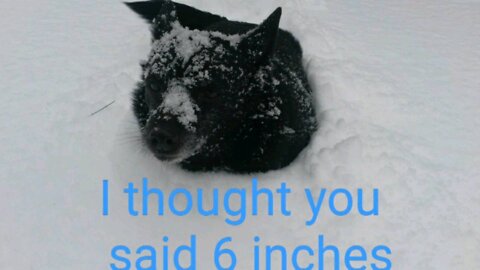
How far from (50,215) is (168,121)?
94 cm

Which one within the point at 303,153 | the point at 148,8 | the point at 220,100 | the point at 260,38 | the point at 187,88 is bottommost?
the point at 303,153

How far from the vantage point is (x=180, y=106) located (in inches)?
101

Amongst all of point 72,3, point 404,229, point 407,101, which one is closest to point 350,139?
point 404,229

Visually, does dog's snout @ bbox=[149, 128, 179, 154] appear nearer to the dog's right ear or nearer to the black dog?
the black dog

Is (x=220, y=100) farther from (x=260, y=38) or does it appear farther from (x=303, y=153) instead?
(x=303, y=153)

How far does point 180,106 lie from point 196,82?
178 mm

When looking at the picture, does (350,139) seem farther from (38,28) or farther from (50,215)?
(38,28)

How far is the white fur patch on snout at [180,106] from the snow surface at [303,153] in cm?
63

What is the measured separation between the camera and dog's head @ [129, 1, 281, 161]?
8.32 ft

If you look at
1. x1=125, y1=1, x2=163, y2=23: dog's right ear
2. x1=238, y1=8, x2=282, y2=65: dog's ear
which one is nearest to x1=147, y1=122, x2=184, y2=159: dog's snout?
x1=238, y1=8, x2=282, y2=65: dog's ear

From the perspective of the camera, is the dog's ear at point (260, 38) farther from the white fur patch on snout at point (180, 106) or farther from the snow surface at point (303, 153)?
the snow surface at point (303, 153)

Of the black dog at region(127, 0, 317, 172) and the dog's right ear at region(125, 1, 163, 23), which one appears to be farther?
the dog's right ear at region(125, 1, 163, 23)

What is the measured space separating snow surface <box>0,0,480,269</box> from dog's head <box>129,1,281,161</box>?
484 mm

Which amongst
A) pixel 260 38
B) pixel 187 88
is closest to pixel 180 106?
pixel 187 88
